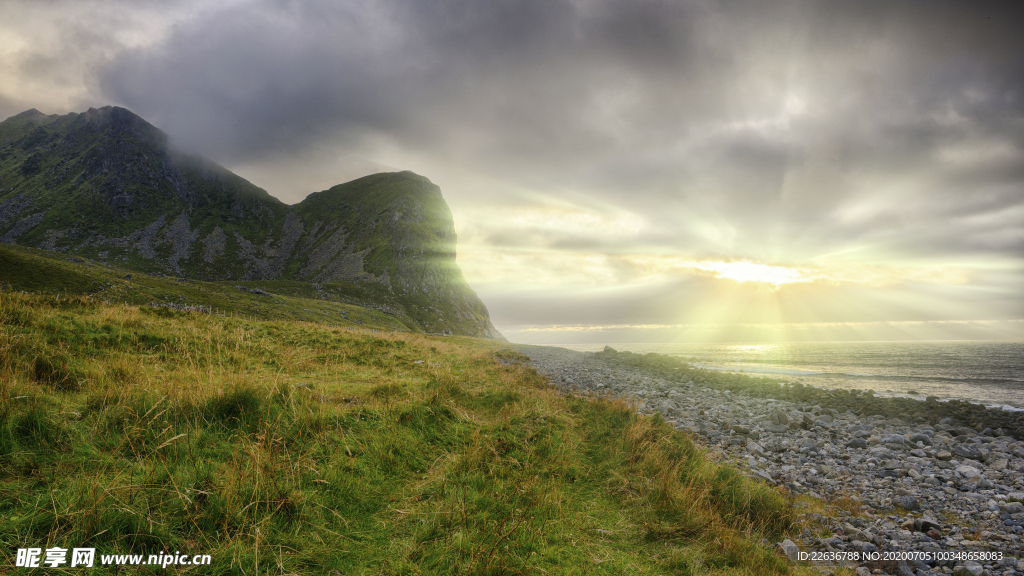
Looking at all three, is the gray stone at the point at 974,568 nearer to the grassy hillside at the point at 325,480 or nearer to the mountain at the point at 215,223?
the grassy hillside at the point at 325,480

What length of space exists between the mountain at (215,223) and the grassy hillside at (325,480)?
112819 mm

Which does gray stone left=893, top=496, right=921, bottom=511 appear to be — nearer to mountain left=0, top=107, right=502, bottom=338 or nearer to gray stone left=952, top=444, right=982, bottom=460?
gray stone left=952, top=444, right=982, bottom=460

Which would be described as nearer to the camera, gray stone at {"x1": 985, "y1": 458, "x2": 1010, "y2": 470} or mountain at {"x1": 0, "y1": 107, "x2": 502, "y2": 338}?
gray stone at {"x1": 985, "y1": 458, "x2": 1010, "y2": 470}

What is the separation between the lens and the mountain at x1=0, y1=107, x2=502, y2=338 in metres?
138

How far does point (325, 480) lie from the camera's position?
5.10 meters

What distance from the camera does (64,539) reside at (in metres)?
3.22

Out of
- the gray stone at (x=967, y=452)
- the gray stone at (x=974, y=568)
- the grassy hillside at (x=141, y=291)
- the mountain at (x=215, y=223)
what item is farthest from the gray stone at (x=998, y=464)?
the mountain at (x=215, y=223)

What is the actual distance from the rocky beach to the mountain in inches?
4392

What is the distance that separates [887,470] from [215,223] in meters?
215

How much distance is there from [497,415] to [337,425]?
4.55m

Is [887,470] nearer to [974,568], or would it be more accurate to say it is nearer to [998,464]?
[998,464]

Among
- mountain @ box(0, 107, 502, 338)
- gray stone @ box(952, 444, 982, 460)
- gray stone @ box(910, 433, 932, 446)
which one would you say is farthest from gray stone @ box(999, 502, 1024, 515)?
mountain @ box(0, 107, 502, 338)

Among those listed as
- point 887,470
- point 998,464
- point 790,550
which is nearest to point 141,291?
point 790,550

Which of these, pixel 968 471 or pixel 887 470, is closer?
pixel 968 471
